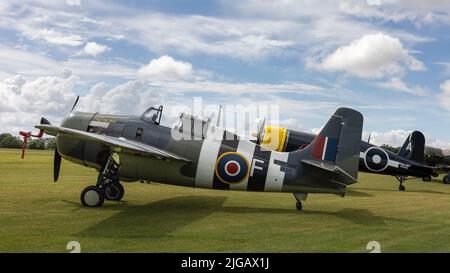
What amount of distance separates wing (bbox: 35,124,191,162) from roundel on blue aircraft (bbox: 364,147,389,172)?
11.4 meters

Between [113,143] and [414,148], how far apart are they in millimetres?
16946

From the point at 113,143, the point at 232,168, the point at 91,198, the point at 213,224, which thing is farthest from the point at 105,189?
the point at 213,224

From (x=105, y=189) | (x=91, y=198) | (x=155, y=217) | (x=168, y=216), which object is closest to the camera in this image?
(x=155, y=217)

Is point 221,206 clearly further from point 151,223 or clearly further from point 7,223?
point 7,223

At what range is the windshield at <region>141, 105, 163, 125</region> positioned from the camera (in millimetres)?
10234

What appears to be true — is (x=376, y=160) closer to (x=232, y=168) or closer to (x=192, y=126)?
(x=232, y=168)

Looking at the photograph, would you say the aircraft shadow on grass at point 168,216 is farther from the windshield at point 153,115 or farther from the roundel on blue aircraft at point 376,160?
the roundel on blue aircraft at point 376,160

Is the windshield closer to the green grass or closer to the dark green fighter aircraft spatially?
the dark green fighter aircraft

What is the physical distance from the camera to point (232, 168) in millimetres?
9492

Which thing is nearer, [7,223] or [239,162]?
[7,223]

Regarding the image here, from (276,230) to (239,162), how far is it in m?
2.43

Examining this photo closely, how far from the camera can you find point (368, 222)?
8.58 m

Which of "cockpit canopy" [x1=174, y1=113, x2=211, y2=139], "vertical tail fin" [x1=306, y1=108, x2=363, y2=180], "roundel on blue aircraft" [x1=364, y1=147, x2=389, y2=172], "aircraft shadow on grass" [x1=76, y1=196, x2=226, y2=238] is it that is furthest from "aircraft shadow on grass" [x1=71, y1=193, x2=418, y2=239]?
"roundel on blue aircraft" [x1=364, y1=147, x2=389, y2=172]

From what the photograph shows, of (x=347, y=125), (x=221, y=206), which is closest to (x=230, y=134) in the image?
(x=221, y=206)
